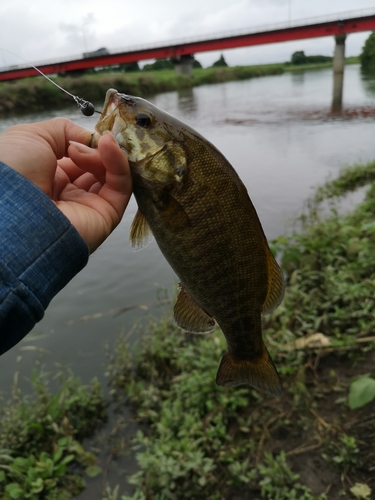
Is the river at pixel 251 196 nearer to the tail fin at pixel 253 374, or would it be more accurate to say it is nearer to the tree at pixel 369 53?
the tail fin at pixel 253 374

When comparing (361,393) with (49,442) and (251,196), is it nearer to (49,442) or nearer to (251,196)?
(49,442)

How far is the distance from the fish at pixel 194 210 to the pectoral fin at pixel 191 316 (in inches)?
3.2

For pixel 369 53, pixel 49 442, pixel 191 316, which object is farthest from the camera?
pixel 369 53

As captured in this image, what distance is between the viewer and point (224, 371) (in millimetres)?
2076

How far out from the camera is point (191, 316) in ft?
6.41

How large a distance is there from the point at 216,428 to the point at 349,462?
0.97 metres

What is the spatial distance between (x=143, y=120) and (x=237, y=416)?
260 centimetres

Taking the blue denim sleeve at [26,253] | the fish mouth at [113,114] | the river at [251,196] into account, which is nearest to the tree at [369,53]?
the river at [251,196]

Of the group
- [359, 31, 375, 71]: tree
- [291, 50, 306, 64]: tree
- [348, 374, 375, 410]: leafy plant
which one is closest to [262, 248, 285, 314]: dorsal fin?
[348, 374, 375, 410]: leafy plant

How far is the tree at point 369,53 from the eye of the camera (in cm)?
5475

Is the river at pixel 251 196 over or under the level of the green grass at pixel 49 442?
under

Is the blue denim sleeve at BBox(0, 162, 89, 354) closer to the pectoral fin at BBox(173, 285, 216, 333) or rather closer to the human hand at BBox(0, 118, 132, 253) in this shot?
the human hand at BBox(0, 118, 132, 253)

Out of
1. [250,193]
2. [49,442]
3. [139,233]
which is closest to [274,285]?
[139,233]

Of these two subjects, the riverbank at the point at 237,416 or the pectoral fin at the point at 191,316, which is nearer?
the pectoral fin at the point at 191,316
